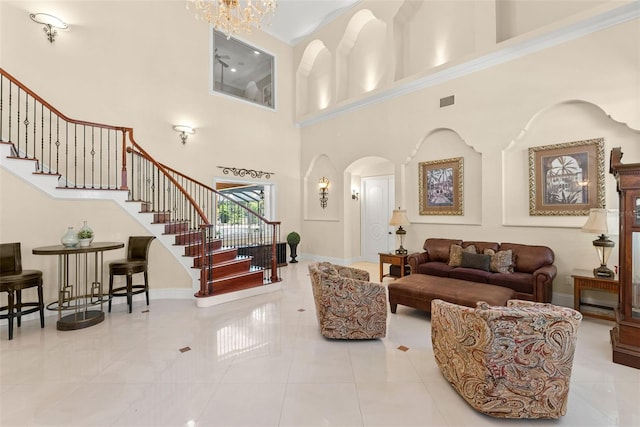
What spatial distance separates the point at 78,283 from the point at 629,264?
6.77 m

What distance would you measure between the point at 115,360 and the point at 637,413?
14.5ft

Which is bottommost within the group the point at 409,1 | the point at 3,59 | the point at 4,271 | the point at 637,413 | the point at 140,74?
the point at 637,413

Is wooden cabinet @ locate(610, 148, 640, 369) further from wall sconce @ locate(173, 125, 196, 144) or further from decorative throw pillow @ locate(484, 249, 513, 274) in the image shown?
wall sconce @ locate(173, 125, 196, 144)

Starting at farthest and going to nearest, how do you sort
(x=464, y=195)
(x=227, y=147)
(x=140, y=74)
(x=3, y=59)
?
(x=227, y=147), (x=140, y=74), (x=464, y=195), (x=3, y=59)

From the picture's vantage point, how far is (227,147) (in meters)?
7.25

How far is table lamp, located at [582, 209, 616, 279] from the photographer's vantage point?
371cm

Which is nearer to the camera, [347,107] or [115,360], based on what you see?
[115,360]

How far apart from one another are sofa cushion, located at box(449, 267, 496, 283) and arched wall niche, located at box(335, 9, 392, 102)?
4967 millimetres

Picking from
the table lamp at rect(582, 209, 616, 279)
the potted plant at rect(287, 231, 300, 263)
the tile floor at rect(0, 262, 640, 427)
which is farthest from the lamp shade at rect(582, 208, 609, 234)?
the potted plant at rect(287, 231, 300, 263)

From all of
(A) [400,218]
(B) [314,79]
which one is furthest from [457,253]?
(B) [314,79]

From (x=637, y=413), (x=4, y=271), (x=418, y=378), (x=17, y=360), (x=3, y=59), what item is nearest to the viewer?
(x=637, y=413)

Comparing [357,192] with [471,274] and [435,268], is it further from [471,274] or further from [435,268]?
[471,274]

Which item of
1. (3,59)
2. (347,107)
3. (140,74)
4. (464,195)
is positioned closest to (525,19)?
(464,195)

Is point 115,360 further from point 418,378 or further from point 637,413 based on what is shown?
point 637,413
